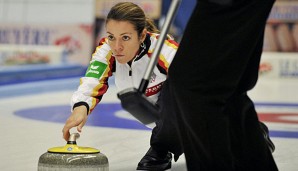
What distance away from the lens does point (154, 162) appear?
292 centimetres

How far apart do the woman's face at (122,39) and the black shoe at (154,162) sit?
0.46 meters

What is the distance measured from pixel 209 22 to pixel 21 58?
36.3ft

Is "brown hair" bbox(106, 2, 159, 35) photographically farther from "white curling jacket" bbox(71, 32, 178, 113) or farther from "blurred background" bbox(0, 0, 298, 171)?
"blurred background" bbox(0, 0, 298, 171)

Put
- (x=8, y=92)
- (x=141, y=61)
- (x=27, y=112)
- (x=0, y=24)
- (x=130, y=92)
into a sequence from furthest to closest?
(x=0, y=24) < (x=8, y=92) < (x=27, y=112) < (x=141, y=61) < (x=130, y=92)

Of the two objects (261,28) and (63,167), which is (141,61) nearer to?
(63,167)

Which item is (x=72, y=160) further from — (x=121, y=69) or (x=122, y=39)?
(x=121, y=69)

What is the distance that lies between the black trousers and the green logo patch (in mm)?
767

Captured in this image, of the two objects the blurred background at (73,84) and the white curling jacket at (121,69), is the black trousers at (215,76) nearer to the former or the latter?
the white curling jacket at (121,69)

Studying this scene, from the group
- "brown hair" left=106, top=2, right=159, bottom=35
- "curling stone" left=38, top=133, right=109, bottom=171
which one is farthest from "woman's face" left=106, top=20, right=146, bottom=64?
"curling stone" left=38, top=133, right=109, bottom=171

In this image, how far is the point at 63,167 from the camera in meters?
2.25

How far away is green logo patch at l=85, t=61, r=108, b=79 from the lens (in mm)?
2707

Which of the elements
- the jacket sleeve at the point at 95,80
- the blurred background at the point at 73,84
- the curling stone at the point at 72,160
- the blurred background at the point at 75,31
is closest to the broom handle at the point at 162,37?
the curling stone at the point at 72,160

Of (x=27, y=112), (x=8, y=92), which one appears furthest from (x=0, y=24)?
(x=27, y=112)

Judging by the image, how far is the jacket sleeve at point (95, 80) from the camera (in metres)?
2.55
